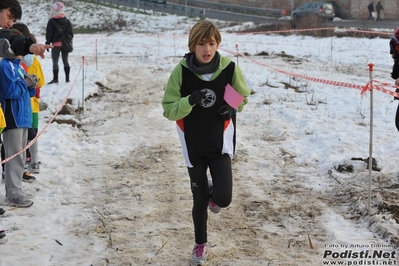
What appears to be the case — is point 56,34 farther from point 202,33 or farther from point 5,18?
point 202,33

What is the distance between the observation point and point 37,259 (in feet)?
14.4

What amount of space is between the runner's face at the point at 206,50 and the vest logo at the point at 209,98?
0.73 feet

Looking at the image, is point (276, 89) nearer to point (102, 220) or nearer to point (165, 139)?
point (165, 139)

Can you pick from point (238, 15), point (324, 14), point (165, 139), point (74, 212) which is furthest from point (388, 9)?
point (74, 212)

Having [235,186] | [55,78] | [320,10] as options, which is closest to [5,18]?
[235,186]

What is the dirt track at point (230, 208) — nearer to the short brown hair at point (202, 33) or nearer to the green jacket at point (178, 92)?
the green jacket at point (178, 92)

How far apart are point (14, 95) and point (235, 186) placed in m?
2.65

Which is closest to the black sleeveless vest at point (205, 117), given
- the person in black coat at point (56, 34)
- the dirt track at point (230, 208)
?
the dirt track at point (230, 208)

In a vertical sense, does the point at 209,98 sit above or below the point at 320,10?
below

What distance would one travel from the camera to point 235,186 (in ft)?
20.5

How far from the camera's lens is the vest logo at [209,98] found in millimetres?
4043

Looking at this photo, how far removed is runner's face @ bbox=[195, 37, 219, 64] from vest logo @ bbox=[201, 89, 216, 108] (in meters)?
0.22

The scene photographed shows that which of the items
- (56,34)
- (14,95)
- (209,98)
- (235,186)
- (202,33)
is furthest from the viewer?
(56,34)

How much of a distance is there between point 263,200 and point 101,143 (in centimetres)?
330
